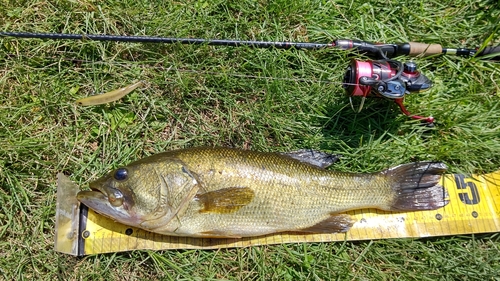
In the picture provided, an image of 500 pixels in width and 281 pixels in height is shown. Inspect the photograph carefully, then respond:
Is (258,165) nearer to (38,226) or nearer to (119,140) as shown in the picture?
(119,140)

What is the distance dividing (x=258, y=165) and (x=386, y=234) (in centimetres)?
144

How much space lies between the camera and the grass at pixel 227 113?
3477 millimetres

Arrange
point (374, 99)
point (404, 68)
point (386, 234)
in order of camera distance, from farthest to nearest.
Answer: point (374, 99)
point (386, 234)
point (404, 68)

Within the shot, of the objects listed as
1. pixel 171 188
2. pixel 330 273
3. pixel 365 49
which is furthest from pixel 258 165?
pixel 365 49

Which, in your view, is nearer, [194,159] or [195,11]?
[194,159]

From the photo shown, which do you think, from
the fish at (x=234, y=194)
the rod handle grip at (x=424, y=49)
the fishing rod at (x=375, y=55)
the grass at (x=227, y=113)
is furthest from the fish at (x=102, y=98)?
the rod handle grip at (x=424, y=49)

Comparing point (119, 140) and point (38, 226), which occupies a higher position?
point (119, 140)

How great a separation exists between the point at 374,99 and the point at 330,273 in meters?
1.76

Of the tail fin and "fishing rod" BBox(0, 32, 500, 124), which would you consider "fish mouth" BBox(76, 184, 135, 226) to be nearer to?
"fishing rod" BBox(0, 32, 500, 124)

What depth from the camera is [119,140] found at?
3.71 m

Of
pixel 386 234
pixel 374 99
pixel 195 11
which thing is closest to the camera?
pixel 386 234

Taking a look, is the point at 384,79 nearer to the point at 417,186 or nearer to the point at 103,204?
the point at 417,186

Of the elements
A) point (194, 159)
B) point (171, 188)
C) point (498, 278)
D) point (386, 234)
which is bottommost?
A: point (498, 278)

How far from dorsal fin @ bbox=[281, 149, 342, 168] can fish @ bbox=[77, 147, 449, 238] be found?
9 cm
